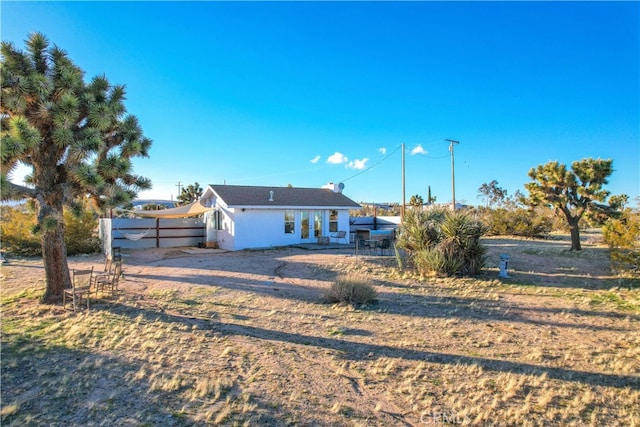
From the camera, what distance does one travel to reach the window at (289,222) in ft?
73.8

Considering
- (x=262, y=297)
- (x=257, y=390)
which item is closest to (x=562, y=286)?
(x=262, y=297)

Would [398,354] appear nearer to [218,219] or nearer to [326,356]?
[326,356]

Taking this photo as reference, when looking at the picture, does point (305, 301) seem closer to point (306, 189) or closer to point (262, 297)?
point (262, 297)

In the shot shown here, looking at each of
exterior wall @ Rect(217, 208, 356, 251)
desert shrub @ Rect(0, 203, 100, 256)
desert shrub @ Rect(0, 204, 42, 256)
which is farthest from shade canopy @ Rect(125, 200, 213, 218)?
desert shrub @ Rect(0, 204, 42, 256)

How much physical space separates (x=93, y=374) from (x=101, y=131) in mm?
6785

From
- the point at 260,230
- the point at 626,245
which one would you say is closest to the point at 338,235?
the point at 260,230

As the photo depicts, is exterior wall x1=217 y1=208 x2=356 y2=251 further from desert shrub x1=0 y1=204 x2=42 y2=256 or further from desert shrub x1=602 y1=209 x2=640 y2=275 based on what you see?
desert shrub x1=602 y1=209 x2=640 y2=275

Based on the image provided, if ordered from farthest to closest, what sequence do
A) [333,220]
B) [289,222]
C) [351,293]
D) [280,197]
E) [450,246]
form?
[333,220] < [280,197] < [289,222] < [450,246] < [351,293]

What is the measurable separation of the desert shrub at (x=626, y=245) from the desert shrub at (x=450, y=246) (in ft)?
12.5

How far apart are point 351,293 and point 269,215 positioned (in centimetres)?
1308

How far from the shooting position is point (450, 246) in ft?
41.3

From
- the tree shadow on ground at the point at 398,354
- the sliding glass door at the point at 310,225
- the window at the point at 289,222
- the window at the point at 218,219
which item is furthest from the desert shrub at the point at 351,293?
the window at the point at 218,219

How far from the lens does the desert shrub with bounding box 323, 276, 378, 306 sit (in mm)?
9359

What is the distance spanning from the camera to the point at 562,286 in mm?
10773
